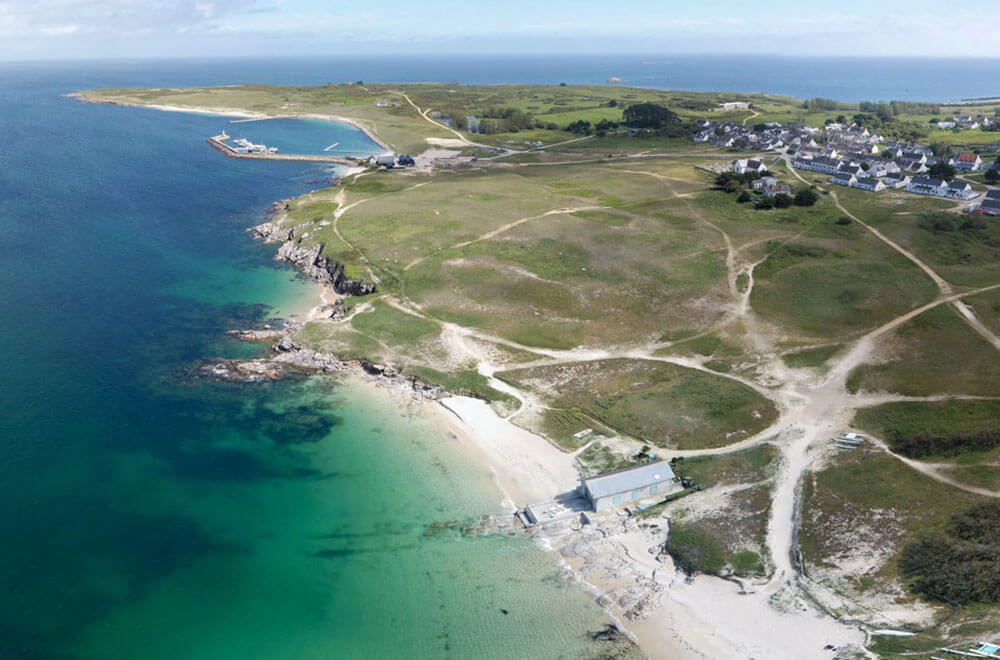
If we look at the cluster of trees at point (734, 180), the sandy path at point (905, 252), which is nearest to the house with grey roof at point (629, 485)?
the sandy path at point (905, 252)

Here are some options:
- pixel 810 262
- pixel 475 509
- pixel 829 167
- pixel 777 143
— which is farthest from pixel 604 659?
pixel 777 143

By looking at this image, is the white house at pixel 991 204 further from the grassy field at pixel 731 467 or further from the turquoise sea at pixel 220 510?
the turquoise sea at pixel 220 510

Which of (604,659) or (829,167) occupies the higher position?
(829,167)

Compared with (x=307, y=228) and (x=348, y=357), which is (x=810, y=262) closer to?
(x=348, y=357)

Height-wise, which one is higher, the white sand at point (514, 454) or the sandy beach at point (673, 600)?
the white sand at point (514, 454)

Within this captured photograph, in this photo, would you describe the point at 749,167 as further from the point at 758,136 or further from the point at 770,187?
the point at 758,136

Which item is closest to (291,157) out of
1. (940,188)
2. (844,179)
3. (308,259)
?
(308,259)
